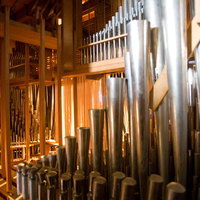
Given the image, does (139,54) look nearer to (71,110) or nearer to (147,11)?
(147,11)

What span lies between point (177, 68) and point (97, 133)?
59 cm

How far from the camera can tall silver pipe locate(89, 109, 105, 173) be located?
109 centimetres

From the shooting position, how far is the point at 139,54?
0.98 meters

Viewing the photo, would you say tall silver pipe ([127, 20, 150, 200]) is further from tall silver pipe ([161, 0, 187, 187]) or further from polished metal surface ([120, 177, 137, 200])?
polished metal surface ([120, 177, 137, 200])

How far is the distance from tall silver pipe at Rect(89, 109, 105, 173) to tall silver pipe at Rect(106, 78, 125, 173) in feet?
0.21

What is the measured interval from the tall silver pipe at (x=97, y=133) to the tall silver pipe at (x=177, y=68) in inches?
16.4

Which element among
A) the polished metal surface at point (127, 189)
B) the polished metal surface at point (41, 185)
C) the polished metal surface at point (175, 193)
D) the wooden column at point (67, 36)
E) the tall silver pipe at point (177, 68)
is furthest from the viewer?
the wooden column at point (67, 36)

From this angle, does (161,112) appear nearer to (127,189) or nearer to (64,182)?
(127,189)

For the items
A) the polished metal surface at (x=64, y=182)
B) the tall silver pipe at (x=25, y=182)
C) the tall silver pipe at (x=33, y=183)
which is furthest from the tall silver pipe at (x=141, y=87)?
the tall silver pipe at (x=25, y=182)

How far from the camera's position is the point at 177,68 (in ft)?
2.90

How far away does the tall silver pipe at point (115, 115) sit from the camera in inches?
40.3

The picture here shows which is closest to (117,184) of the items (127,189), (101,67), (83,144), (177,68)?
(127,189)

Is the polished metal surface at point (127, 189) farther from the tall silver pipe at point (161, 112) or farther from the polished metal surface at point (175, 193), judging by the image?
the tall silver pipe at point (161, 112)

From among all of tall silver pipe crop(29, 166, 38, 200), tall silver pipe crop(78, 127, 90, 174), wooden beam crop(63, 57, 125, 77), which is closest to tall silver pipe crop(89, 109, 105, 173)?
tall silver pipe crop(78, 127, 90, 174)
